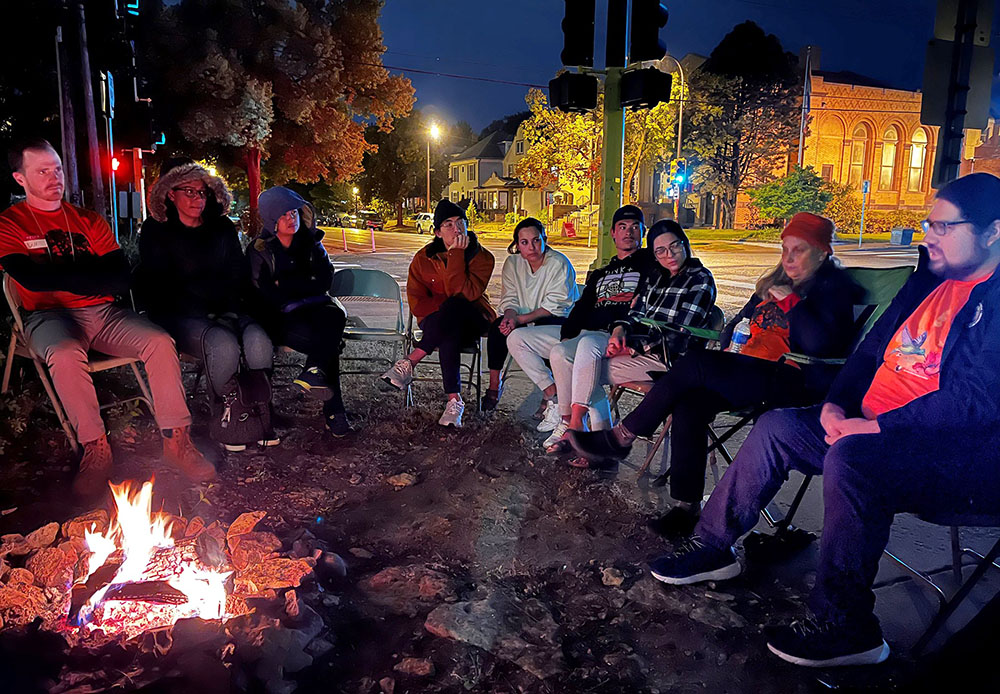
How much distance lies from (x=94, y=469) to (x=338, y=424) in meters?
1.45

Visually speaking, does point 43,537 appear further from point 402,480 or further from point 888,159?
point 888,159

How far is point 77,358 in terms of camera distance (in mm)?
3883

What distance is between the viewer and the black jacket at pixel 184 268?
4.55 metres

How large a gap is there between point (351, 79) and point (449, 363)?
21.4m

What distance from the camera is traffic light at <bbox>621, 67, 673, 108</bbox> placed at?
23.4 ft

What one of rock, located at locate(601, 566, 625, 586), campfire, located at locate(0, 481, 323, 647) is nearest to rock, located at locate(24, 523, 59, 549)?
campfire, located at locate(0, 481, 323, 647)

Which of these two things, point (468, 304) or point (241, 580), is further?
point (468, 304)

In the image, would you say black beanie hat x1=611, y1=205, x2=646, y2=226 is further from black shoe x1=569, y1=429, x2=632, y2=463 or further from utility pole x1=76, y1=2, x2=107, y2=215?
utility pole x1=76, y1=2, x2=107, y2=215

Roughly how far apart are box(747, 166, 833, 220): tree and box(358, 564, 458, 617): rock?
3409 centimetres

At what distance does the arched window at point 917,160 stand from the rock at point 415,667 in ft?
165

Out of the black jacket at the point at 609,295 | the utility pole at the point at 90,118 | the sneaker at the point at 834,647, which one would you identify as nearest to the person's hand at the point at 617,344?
the black jacket at the point at 609,295

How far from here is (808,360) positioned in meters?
3.38

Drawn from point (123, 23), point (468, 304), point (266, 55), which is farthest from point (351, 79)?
point (468, 304)

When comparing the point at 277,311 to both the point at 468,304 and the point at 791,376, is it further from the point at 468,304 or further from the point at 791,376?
the point at 791,376
